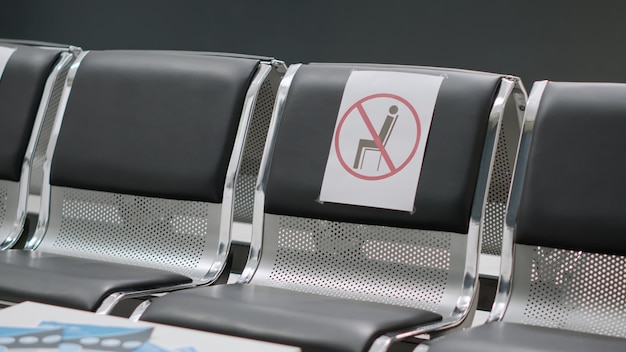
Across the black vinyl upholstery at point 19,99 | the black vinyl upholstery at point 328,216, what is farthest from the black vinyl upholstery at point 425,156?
the black vinyl upholstery at point 19,99

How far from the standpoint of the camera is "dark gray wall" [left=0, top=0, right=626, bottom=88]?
149 inches

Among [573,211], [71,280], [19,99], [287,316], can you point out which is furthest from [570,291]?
[19,99]

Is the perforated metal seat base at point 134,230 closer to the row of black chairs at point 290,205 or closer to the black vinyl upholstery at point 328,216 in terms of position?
the row of black chairs at point 290,205

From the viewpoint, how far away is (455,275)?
2.39 meters

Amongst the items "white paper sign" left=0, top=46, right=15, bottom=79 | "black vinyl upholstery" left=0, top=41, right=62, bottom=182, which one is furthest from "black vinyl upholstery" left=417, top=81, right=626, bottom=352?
"white paper sign" left=0, top=46, right=15, bottom=79

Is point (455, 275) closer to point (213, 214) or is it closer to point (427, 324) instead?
point (427, 324)

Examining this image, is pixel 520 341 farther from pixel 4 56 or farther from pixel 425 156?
pixel 4 56

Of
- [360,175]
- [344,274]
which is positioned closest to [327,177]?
[360,175]

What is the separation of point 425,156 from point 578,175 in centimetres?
38

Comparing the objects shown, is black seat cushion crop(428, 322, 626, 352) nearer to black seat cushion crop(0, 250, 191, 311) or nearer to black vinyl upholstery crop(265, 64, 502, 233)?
black vinyl upholstery crop(265, 64, 502, 233)

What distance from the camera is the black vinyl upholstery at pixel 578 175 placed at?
2.22m

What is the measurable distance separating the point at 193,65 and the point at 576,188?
1.15 meters

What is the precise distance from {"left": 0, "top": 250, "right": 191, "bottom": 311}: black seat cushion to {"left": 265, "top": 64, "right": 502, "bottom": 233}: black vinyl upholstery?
394 millimetres

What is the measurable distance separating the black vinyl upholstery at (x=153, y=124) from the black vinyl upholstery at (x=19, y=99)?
0.14m
